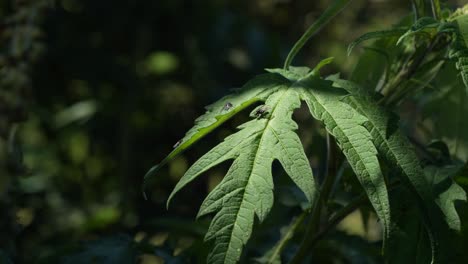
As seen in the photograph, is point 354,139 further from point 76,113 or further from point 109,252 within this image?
point 76,113

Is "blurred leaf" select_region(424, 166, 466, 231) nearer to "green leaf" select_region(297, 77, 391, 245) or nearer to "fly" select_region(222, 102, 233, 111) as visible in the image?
"green leaf" select_region(297, 77, 391, 245)

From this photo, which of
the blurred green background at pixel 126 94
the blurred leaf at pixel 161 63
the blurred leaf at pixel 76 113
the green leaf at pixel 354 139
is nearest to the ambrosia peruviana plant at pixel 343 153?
the green leaf at pixel 354 139

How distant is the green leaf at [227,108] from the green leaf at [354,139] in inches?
2.2

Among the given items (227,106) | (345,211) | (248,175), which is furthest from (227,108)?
(345,211)

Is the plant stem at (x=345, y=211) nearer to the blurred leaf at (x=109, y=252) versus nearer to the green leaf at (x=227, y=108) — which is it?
the green leaf at (x=227, y=108)

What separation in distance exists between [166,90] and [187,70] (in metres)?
0.12

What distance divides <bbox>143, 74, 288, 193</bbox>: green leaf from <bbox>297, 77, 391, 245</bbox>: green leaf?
0.06m

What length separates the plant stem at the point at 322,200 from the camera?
115cm

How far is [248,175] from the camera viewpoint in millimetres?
946

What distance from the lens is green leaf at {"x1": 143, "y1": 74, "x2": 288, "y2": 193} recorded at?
1.01 m

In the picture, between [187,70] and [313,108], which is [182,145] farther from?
[187,70]

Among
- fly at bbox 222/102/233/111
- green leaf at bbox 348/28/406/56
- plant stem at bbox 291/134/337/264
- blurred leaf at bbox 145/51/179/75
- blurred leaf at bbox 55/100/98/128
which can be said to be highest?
green leaf at bbox 348/28/406/56

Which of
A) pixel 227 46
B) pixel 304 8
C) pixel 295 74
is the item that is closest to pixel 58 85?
pixel 227 46

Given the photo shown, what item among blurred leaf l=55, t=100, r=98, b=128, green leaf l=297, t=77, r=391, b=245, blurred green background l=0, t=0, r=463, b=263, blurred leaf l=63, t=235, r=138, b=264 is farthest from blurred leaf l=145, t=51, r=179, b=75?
green leaf l=297, t=77, r=391, b=245
